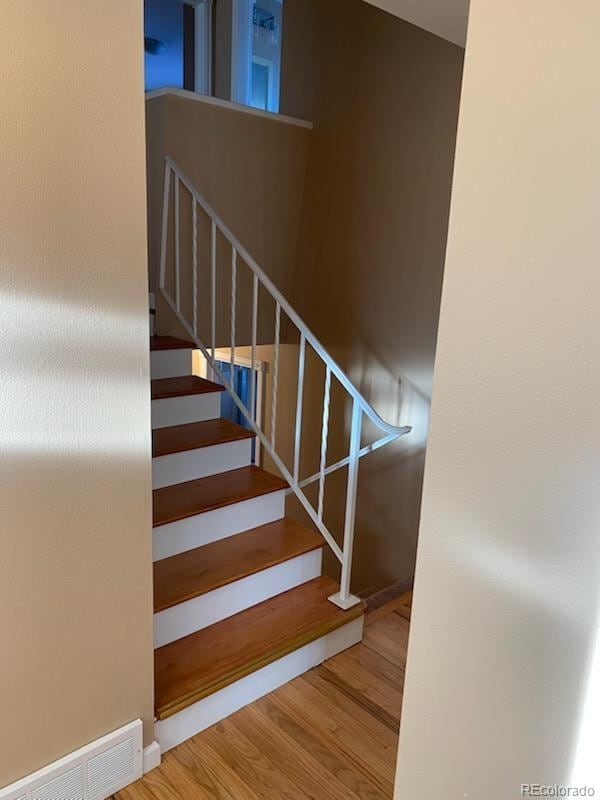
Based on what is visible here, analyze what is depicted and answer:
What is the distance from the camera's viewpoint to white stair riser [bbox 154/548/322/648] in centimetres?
202

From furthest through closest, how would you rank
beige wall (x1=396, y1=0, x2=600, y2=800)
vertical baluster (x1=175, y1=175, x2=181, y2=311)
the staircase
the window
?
1. the window
2. vertical baluster (x1=175, y1=175, x2=181, y2=311)
3. the staircase
4. beige wall (x1=396, y1=0, x2=600, y2=800)

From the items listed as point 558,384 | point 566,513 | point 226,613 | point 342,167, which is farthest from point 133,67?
point 342,167

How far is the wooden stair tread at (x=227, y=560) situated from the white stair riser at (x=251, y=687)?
323mm

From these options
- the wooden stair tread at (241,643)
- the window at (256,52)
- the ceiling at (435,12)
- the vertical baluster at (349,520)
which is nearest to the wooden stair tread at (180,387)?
the vertical baluster at (349,520)

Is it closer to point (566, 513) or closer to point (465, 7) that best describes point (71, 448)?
point (566, 513)

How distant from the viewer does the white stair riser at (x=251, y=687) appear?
1854mm

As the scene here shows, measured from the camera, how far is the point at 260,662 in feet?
6.54

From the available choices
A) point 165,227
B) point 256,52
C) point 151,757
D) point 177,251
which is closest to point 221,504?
point 151,757

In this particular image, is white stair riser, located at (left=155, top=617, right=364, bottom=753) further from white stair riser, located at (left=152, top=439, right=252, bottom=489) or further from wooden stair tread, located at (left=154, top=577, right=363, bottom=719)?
white stair riser, located at (left=152, top=439, right=252, bottom=489)

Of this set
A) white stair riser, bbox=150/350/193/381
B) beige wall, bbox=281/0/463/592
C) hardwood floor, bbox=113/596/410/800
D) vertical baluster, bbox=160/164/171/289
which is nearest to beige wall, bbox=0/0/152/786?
hardwood floor, bbox=113/596/410/800

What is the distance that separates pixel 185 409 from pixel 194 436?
0.20 m

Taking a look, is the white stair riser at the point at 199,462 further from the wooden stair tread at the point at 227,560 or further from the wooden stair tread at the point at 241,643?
the wooden stair tread at the point at 241,643

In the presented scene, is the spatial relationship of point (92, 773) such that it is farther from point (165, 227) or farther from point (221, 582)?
point (165, 227)

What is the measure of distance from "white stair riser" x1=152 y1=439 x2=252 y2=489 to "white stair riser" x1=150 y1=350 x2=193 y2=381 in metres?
0.59
